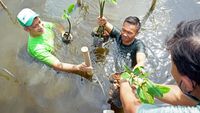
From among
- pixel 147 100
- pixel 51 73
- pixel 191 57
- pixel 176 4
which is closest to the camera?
pixel 191 57

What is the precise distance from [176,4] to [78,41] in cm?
145

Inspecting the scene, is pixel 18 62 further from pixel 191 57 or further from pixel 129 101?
pixel 191 57

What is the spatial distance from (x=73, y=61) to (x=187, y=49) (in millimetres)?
2418

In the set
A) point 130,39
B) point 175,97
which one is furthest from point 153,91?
point 130,39

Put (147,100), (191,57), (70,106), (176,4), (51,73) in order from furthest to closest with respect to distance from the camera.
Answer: (176,4), (51,73), (70,106), (147,100), (191,57)

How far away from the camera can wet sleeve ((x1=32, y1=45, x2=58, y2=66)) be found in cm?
315

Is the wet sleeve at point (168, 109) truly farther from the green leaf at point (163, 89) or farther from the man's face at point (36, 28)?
the man's face at point (36, 28)

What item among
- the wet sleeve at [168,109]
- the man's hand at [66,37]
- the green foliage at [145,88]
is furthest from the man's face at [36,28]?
the wet sleeve at [168,109]

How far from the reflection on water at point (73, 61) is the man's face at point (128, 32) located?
39cm

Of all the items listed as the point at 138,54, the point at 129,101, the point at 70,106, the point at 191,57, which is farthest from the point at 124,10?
the point at 191,57

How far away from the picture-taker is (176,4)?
4250mm

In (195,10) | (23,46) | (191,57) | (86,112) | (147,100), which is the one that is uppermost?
(195,10)

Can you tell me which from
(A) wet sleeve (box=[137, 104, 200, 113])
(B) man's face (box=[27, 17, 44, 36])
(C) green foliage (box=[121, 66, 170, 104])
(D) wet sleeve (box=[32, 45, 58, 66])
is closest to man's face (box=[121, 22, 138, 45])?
(D) wet sleeve (box=[32, 45, 58, 66])

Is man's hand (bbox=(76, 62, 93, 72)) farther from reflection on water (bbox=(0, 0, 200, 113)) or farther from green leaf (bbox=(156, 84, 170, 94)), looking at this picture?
green leaf (bbox=(156, 84, 170, 94))
